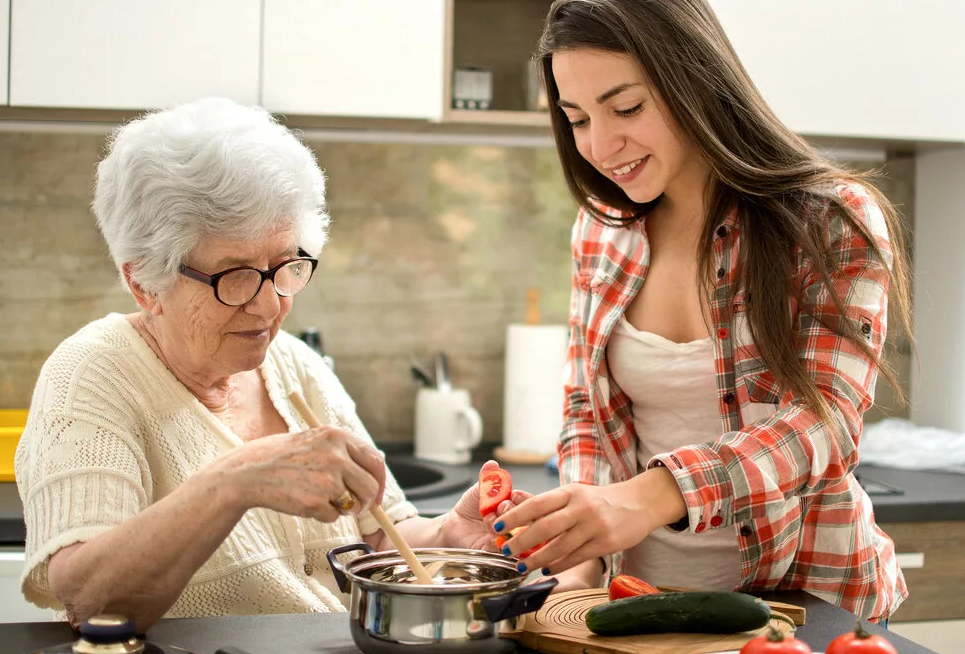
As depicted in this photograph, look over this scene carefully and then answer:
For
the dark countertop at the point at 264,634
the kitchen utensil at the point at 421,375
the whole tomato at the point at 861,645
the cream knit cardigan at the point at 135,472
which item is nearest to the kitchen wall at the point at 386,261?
the kitchen utensil at the point at 421,375

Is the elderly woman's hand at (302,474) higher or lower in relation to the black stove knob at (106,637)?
higher

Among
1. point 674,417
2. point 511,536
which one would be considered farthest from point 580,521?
point 674,417

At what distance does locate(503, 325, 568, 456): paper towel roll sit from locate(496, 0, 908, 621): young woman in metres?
0.94

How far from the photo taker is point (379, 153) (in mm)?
2787

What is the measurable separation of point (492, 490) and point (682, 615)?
12.2 inches

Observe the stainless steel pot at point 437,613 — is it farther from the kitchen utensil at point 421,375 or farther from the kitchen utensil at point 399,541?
the kitchen utensil at point 421,375

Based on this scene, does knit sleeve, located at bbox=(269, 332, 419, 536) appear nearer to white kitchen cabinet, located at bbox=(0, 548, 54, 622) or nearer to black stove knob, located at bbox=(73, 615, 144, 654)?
black stove knob, located at bbox=(73, 615, 144, 654)

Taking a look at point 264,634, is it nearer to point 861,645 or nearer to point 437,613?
point 437,613

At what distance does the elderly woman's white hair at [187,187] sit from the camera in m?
1.39

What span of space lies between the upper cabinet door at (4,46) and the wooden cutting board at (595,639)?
5.44ft

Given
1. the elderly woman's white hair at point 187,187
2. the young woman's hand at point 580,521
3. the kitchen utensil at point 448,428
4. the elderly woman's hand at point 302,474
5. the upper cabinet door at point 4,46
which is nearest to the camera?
the elderly woman's hand at point 302,474

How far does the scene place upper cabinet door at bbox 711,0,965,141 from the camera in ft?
8.40

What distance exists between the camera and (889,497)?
7.54 feet

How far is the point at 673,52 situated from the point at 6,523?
1498 millimetres
